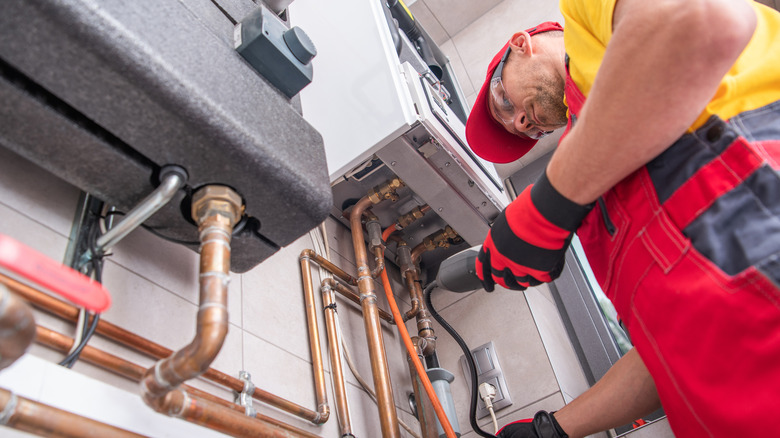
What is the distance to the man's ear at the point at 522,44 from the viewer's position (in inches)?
45.2

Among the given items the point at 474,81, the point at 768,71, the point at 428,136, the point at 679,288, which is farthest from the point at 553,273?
the point at 474,81

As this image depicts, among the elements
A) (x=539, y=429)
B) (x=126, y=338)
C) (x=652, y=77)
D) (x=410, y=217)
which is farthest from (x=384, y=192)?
(x=652, y=77)

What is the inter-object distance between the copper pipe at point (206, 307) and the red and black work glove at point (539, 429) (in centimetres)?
82

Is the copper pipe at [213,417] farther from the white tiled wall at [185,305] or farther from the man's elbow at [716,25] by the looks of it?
the man's elbow at [716,25]

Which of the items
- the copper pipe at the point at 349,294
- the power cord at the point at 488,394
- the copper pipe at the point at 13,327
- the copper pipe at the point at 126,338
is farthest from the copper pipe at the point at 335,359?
the copper pipe at the point at 13,327

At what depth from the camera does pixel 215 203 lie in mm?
825

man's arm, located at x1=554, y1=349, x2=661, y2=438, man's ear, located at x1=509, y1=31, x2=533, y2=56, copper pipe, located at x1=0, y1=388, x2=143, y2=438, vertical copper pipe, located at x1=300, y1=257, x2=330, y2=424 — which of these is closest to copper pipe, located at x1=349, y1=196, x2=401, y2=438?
vertical copper pipe, located at x1=300, y1=257, x2=330, y2=424

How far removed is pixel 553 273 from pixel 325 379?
0.59 m

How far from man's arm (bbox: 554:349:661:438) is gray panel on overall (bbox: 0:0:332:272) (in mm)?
705

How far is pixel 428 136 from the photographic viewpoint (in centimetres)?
137

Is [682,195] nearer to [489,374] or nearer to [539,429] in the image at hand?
[539,429]

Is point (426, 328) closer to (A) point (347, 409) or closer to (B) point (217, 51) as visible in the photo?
(A) point (347, 409)

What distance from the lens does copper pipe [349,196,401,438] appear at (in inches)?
51.0

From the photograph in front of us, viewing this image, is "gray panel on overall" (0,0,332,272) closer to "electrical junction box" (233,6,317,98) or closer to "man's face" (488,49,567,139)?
"electrical junction box" (233,6,317,98)
